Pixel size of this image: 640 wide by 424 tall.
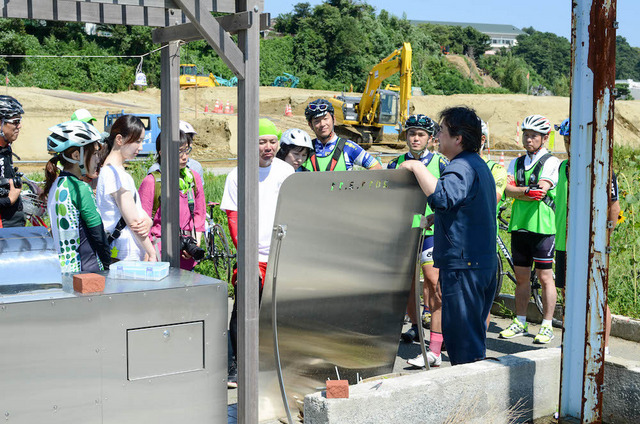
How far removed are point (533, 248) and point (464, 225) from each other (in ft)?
8.25

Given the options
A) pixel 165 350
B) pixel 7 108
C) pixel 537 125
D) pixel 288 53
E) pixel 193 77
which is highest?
pixel 288 53

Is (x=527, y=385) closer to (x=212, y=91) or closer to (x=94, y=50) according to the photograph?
(x=212, y=91)

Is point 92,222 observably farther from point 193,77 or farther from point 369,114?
point 193,77

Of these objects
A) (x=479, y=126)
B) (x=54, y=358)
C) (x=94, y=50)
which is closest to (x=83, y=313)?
(x=54, y=358)

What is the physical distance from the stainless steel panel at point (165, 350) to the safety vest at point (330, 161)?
2.42 meters

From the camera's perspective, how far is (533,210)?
266 inches

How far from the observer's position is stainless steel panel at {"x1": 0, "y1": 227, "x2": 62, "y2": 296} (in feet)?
11.8

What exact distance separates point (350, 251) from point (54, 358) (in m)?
1.87

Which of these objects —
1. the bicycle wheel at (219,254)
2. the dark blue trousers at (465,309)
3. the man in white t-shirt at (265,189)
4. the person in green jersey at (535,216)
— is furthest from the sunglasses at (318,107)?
the bicycle wheel at (219,254)

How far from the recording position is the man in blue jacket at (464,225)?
15.1 ft

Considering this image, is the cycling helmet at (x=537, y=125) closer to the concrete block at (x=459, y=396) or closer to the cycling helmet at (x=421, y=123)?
the cycling helmet at (x=421, y=123)

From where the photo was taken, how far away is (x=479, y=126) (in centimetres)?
466

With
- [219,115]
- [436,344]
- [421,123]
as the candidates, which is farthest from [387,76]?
[436,344]

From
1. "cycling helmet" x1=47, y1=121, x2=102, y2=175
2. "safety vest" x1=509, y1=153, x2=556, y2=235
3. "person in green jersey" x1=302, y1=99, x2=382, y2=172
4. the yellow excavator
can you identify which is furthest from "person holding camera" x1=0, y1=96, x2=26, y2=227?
the yellow excavator
